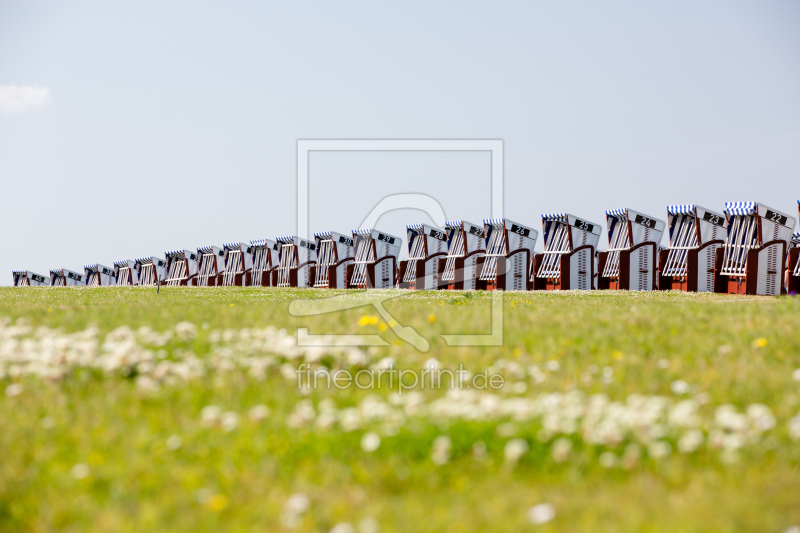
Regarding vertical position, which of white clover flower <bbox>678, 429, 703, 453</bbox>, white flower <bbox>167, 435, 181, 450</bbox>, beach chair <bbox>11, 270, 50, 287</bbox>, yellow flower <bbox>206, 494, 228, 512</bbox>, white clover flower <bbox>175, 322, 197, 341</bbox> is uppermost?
white clover flower <bbox>175, 322, 197, 341</bbox>

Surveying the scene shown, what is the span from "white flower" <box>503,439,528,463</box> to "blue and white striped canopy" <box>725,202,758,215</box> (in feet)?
101

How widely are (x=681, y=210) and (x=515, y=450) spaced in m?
35.9

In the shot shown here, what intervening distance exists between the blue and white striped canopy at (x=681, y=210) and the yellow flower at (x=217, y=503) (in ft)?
119

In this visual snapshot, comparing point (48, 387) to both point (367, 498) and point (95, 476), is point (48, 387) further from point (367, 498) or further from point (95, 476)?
point (367, 498)

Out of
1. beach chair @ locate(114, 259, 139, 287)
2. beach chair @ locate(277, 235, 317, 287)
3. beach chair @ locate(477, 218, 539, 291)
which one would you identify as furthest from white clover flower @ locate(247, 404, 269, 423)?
beach chair @ locate(114, 259, 139, 287)

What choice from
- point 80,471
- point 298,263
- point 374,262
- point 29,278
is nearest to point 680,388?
point 80,471

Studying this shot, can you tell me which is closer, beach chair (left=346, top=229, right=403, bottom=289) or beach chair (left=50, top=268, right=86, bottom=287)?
beach chair (left=346, top=229, right=403, bottom=289)

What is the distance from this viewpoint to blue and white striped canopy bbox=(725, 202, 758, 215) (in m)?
31.6

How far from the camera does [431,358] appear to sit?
7.37 metres

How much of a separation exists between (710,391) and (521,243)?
131ft

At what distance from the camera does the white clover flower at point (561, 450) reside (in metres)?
4.63

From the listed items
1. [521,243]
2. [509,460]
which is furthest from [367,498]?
[521,243]

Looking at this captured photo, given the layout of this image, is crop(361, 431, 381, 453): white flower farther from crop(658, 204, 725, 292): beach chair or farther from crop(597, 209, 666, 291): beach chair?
crop(597, 209, 666, 291): beach chair

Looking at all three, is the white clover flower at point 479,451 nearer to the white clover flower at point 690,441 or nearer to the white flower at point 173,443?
the white clover flower at point 690,441
